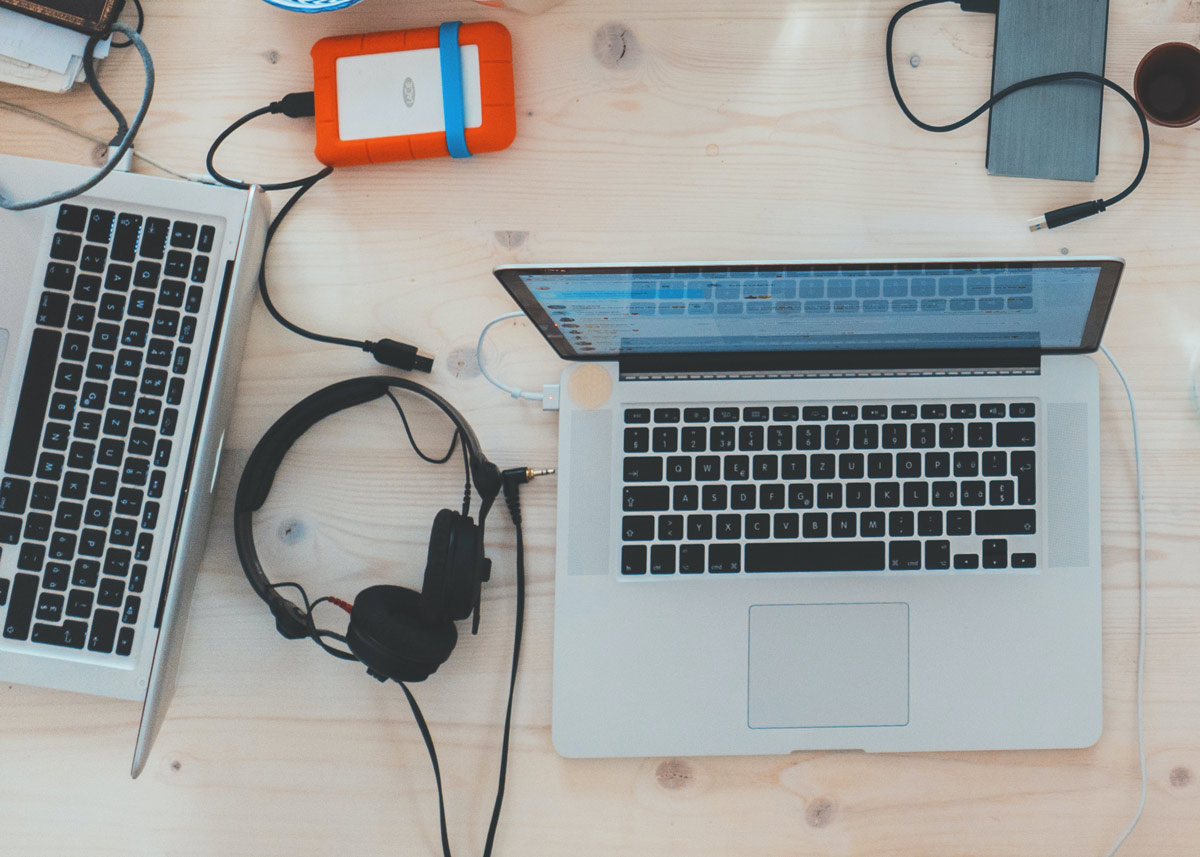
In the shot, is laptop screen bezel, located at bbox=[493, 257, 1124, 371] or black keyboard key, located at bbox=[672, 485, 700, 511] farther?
black keyboard key, located at bbox=[672, 485, 700, 511]

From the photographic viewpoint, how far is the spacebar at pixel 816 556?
75 centimetres

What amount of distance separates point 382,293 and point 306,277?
73 mm

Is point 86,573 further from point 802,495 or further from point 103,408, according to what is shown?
point 802,495

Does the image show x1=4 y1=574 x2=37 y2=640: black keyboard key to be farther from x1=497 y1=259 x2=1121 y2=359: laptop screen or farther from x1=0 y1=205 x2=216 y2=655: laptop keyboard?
x1=497 y1=259 x2=1121 y2=359: laptop screen

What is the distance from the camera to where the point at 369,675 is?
0.80 m

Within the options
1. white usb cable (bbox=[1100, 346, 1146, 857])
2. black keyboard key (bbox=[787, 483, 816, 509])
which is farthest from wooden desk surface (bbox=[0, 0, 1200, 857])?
black keyboard key (bbox=[787, 483, 816, 509])

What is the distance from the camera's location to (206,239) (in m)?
0.75

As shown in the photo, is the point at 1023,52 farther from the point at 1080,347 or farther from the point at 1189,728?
the point at 1189,728

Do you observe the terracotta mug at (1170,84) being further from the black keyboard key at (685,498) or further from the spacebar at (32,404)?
the spacebar at (32,404)

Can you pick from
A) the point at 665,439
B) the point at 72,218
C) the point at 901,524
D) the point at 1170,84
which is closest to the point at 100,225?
the point at 72,218

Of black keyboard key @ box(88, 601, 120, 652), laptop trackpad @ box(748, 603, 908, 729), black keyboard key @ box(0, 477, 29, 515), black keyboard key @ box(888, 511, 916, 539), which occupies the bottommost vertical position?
laptop trackpad @ box(748, 603, 908, 729)

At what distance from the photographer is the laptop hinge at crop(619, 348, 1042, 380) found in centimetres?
75

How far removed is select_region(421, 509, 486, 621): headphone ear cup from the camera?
74cm

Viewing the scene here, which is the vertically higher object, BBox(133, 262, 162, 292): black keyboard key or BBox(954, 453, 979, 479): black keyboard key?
BBox(133, 262, 162, 292): black keyboard key
